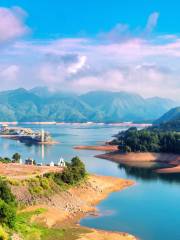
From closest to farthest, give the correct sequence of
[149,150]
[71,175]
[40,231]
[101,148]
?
[40,231], [71,175], [149,150], [101,148]

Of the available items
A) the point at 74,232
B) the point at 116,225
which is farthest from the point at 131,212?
the point at 74,232

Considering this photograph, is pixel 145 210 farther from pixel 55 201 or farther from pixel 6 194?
pixel 6 194

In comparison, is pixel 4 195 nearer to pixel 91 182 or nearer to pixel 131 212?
pixel 131 212

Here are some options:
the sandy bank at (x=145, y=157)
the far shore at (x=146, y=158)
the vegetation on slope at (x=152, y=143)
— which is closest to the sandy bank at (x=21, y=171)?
the far shore at (x=146, y=158)

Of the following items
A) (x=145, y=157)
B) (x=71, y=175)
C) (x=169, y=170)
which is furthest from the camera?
(x=145, y=157)

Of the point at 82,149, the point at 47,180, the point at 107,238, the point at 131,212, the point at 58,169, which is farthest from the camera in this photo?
the point at 82,149

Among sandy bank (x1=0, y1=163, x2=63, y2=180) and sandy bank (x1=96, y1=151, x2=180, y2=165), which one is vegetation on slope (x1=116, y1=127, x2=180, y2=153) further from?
sandy bank (x1=0, y1=163, x2=63, y2=180)

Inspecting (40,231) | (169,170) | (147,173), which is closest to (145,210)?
(40,231)
